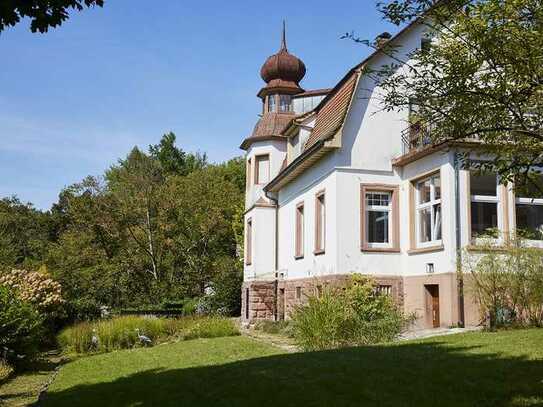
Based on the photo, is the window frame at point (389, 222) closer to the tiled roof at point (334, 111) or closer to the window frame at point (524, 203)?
the tiled roof at point (334, 111)

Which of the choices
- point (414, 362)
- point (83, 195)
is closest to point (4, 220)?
point (83, 195)

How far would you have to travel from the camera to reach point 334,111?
62.2 ft

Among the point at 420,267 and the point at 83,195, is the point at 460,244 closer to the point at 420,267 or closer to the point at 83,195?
the point at 420,267

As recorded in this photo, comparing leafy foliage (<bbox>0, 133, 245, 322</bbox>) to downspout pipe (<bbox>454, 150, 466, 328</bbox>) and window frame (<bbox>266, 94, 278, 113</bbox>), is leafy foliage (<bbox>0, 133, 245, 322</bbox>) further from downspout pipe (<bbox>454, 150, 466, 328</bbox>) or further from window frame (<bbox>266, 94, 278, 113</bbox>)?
downspout pipe (<bbox>454, 150, 466, 328</bbox>)

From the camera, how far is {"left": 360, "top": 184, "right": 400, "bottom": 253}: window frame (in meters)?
17.8

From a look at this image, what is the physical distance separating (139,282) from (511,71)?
27.3 m

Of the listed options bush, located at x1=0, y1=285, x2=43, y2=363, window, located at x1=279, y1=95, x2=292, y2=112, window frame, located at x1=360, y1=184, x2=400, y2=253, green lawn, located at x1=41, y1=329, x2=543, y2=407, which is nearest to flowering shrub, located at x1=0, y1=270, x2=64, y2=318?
bush, located at x1=0, y1=285, x2=43, y2=363

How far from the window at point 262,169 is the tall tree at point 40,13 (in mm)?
21232

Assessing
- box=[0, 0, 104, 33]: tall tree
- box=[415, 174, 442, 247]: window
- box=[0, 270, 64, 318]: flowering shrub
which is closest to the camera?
box=[0, 0, 104, 33]: tall tree

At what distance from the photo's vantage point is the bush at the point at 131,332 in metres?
17.4

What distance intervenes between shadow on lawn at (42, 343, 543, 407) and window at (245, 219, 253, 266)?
1528cm

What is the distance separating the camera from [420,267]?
55.6 ft

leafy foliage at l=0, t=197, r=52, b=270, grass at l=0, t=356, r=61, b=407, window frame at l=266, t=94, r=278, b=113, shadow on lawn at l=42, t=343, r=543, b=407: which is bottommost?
grass at l=0, t=356, r=61, b=407

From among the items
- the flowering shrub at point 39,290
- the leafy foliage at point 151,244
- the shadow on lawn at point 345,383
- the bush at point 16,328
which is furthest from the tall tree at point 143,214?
the shadow on lawn at point 345,383
